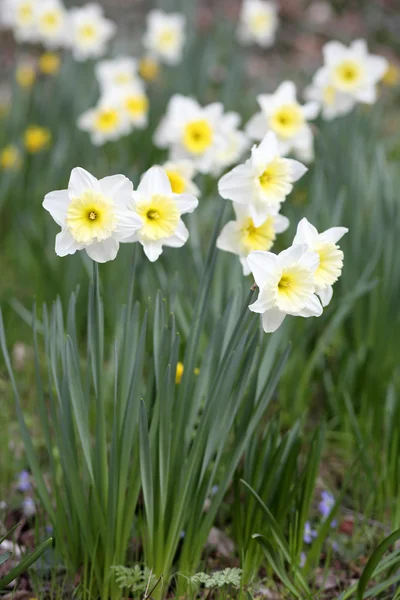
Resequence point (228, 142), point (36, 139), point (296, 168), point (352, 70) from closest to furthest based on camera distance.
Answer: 1. point (296, 168)
2. point (228, 142)
3. point (352, 70)
4. point (36, 139)

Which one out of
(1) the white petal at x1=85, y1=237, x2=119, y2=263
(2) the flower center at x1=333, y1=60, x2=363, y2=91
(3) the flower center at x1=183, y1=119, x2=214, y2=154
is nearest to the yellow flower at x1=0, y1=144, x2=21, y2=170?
(3) the flower center at x1=183, y1=119, x2=214, y2=154

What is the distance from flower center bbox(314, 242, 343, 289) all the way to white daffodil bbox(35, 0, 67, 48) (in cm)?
299

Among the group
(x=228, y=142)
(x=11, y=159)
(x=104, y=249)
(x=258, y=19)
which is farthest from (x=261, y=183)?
(x=258, y=19)

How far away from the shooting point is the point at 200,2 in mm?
6898

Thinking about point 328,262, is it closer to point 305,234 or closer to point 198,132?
point 305,234

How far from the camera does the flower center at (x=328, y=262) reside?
4.53 feet

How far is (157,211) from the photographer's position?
1.44 metres

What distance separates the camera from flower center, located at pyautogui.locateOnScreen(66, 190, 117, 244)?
4.29 feet

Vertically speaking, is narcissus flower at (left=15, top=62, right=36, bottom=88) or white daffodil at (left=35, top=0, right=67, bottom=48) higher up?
white daffodil at (left=35, top=0, right=67, bottom=48)

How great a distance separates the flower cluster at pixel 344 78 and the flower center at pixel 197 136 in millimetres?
644

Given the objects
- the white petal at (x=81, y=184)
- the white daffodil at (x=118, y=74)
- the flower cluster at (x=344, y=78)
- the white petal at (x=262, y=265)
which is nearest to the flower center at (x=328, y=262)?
the white petal at (x=262, y=265)

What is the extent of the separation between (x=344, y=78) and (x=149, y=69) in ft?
6.22

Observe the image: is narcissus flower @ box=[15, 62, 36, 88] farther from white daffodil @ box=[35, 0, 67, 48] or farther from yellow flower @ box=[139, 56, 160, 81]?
yellow flower @ box=[139, 56, 160, 81]

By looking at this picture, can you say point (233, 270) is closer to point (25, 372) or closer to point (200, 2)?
point (25, 372)
